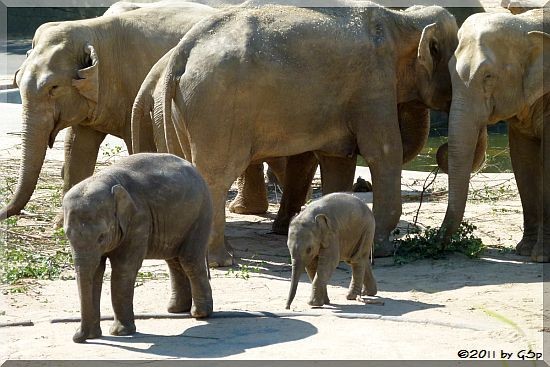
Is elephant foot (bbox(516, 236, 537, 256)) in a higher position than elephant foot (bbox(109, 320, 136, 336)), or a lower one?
lower

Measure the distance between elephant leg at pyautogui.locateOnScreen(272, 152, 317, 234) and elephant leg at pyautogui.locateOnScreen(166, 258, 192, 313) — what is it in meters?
3.29

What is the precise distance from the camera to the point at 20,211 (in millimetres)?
10914

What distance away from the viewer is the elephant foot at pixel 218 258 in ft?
30.1

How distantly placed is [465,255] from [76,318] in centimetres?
311

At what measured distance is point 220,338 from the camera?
6.81 meters

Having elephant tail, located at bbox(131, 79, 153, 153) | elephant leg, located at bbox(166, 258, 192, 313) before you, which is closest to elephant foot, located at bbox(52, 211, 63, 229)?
elephant tail, located at bbox(131, 79, 153, 153)

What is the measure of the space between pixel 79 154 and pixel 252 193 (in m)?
1.64

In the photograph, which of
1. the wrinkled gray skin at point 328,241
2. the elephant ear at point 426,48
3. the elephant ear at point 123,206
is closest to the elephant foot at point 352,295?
the wrinkled gray skin at point 328,241

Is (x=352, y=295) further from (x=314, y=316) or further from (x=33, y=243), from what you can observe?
(x=33, y=243)

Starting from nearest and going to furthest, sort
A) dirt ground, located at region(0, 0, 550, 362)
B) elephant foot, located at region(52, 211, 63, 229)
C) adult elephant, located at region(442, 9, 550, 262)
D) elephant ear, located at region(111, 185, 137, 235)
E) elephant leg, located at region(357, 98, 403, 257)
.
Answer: dirt ground, located at region(0, 0, 550, 362) < elephant ear, located at region(111, 185, 137, 235) < adult elephant, located at region(442, 9, 550, 262) < elephant leg, located at region(357, 98, 403, 257) < elephant foot, located at region(52, 211, 63, 229)

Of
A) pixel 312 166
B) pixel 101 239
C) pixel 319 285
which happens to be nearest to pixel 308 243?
pixel 319 285

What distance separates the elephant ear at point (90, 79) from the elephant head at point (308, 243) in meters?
3.50

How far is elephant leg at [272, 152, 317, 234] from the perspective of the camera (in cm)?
1080

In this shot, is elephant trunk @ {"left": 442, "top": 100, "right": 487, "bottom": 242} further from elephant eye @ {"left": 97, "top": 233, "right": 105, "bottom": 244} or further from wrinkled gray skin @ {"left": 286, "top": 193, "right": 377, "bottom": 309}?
elephant eye @ {"left": 97, "top": 233, "right": 105, "bottom": 244}
